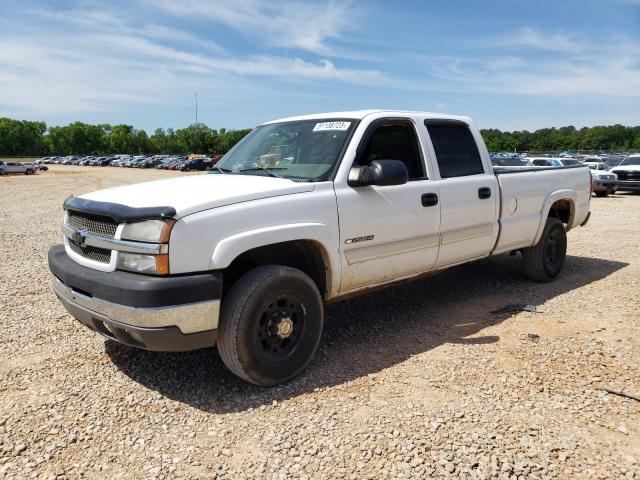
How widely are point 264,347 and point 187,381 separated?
2.22 feet

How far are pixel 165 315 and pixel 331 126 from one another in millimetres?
2107

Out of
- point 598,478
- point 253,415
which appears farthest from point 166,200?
point 598,478

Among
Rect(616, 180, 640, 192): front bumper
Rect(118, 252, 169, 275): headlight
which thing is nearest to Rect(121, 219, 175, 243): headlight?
Rect(118, 252, 169, 275): headlight

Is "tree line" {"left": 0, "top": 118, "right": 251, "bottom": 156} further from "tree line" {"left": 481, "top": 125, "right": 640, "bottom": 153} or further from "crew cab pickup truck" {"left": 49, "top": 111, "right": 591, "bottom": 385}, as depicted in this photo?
"crew cab pickup truck" {"left": 49, "top": 111, "right": 591, "bottom": 385}

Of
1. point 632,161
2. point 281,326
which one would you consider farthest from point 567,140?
point 281,326

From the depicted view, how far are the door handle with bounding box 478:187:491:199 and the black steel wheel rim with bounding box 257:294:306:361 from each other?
2.29 metres

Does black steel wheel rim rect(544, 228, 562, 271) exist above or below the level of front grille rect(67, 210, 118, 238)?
below

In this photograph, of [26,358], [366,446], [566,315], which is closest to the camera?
[366,446]

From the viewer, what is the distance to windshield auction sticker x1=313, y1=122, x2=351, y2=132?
4.10 meters

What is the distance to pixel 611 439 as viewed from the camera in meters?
2.88

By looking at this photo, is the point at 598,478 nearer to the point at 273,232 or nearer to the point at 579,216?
the point at 273,232

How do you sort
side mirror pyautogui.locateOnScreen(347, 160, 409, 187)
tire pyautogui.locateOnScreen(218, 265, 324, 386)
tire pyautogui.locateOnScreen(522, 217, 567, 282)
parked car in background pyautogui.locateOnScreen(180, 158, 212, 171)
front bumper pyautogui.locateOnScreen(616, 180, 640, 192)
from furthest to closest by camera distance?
parked car in background pyautogui.locateOnScreen(180, 158, 212, 171) < front bumper pyautogui.locateOnScreen(616, 180, 640, 192) < tire pyautogui.locateOnScreen(522, 217, 567, 282) < side mirror pyautogui.locateOnScreen(347, 160, 409, 187) < tire pyautogui.locateOnScreen(218, 265, 324, 386)

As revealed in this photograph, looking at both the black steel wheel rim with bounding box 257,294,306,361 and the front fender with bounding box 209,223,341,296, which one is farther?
the black steel wheel rim with bounding box 257,294,306,361

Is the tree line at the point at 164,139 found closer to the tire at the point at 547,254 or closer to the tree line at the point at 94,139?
the tree line at the point at 94,139
